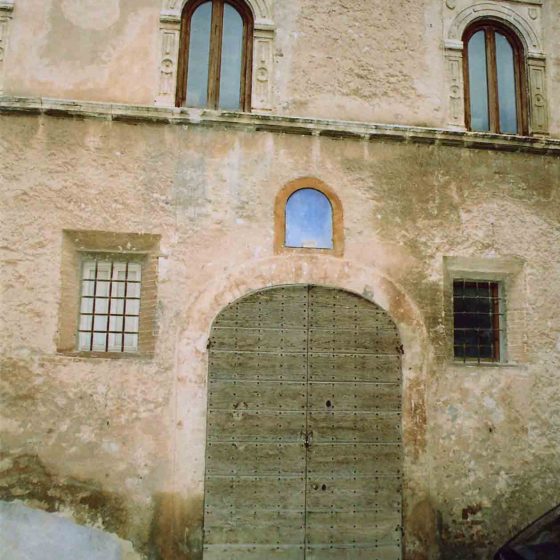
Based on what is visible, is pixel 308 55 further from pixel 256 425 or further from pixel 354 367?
pixel 256 425

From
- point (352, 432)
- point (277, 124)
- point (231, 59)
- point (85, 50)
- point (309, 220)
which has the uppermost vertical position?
point (231, 59)

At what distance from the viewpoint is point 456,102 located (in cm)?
707

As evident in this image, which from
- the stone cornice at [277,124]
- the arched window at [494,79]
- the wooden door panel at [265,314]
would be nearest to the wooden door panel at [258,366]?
the wooden door panel at [265,314]

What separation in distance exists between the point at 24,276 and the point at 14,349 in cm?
75

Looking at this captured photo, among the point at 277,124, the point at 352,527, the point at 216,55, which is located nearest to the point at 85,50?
the point at 216,55

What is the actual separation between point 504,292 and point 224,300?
132 inches

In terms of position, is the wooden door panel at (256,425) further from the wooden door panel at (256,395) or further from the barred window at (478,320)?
the barred window at (478,320)

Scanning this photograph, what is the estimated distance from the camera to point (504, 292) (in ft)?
22.8

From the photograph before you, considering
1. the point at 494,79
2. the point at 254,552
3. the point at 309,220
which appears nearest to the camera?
the point at 254,552

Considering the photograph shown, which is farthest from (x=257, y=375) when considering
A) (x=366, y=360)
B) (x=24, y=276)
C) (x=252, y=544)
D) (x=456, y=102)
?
(x=456, y=102)

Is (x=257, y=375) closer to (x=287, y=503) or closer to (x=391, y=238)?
(x=287, y=503)

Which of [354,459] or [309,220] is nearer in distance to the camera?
[354,459]

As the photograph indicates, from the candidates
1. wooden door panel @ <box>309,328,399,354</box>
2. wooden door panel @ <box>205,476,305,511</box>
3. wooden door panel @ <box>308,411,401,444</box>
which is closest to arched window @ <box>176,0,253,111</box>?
wooden door panel @ <box>309,328,399,354</box>

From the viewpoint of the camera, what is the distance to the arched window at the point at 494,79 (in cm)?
727
